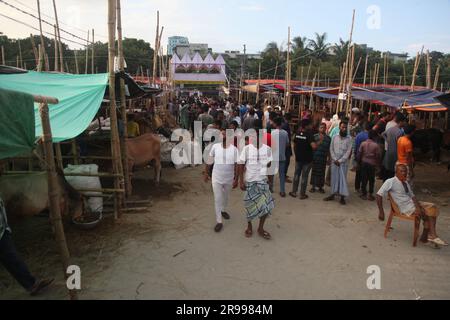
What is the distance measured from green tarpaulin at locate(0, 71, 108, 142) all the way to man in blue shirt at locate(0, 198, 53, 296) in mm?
1440

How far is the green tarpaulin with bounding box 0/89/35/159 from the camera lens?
3150 millimetres

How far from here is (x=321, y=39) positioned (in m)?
44.0

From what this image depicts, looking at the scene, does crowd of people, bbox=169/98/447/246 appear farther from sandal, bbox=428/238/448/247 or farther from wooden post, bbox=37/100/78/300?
wooden post, bbox=37/100/78/300

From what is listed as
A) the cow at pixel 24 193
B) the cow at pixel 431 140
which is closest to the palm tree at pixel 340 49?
the cow at pixel 431 140

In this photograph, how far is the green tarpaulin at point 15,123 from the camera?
3.15 m

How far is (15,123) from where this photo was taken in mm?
3232

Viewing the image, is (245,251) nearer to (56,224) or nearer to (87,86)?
(56,224)

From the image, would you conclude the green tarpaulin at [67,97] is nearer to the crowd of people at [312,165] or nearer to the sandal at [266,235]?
the crowd of people at [312,165]

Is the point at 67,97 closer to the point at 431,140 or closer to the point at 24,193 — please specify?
the point at 24,193

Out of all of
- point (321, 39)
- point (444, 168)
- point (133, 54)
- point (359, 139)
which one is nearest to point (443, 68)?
point (321, 39)

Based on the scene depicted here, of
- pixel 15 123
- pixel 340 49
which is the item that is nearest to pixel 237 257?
pixel 15 123

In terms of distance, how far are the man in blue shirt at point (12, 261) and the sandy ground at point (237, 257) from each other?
0.56 feet
